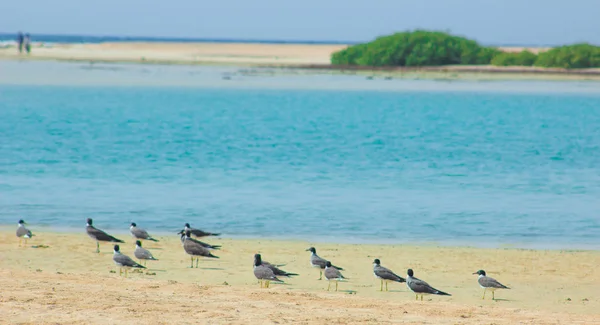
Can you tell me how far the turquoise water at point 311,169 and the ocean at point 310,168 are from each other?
7 centimetres

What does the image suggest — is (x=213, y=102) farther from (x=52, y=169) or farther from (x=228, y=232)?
(x=228, y=232)

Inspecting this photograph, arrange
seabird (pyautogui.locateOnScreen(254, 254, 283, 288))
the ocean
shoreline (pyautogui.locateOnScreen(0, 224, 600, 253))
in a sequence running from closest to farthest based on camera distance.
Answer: seabird (pyautogui.locateOnScreen(254, 254, 283, 288))
shoreline (pyautogui.locateOnScreen(0, 224, 600, 253))
the ocean

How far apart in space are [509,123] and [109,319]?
143ft

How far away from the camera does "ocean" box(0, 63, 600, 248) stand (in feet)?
67.5

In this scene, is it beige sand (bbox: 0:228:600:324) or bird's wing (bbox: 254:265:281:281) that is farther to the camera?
bird's wing (bbox: 254:265:281:281)

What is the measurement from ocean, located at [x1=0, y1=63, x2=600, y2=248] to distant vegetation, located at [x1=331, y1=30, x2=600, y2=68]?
37087mm

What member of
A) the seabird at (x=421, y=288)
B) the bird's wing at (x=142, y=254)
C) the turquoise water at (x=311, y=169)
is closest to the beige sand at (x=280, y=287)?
the seabird at (x=421, y=288)

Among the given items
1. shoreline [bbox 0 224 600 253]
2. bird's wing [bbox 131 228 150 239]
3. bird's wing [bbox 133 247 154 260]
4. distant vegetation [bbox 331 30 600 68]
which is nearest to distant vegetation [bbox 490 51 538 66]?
distant vegetation [bbox 331 30 600 68]

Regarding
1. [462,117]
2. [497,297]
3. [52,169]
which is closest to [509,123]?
[462,117]

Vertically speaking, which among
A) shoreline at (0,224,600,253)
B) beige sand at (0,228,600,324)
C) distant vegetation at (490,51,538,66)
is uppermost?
distant vegetation at (490,51,538,66)

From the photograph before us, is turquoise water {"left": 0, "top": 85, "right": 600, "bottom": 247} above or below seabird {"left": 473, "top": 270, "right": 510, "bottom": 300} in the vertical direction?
below

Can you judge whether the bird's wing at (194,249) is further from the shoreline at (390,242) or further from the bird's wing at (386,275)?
the shoreline at (390,242)

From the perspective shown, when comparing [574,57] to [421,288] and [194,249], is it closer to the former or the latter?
[194,249]

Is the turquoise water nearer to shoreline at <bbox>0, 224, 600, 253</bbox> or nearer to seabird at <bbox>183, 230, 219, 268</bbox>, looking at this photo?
shoreline at <bbox>0, 224, 600, 253</bbox>
